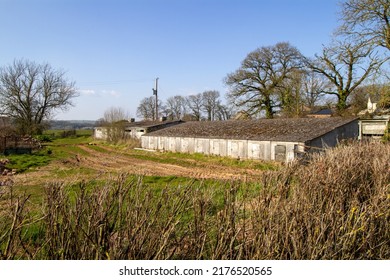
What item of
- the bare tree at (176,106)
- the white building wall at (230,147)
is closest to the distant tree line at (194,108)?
the bare tree at (176,106)

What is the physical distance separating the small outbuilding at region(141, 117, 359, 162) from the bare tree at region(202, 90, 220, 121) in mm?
50579

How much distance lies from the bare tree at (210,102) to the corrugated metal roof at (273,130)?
166ft

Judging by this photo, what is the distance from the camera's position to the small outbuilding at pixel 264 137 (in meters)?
20.1

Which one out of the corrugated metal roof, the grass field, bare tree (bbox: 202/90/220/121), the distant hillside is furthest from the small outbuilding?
bare tree (bbox: 202/90/220/121)

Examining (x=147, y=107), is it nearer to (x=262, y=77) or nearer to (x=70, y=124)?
(x=70, y=124)

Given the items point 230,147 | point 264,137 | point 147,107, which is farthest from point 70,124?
point 264,137

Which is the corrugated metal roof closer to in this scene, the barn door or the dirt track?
the barn door

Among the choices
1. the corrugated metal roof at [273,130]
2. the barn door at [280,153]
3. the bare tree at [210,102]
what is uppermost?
the bare tree at [210,102]

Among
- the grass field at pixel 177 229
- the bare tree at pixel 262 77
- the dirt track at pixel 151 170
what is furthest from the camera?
A: the bare tree at pixel 262 77

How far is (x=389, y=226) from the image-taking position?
11.9 ft

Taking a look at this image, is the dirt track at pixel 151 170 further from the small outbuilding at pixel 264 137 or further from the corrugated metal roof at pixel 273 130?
the corrugated metal roof at pixel 273 130

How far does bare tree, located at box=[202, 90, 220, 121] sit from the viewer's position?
8075 centimetres

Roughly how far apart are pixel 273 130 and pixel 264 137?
2.05 metres
